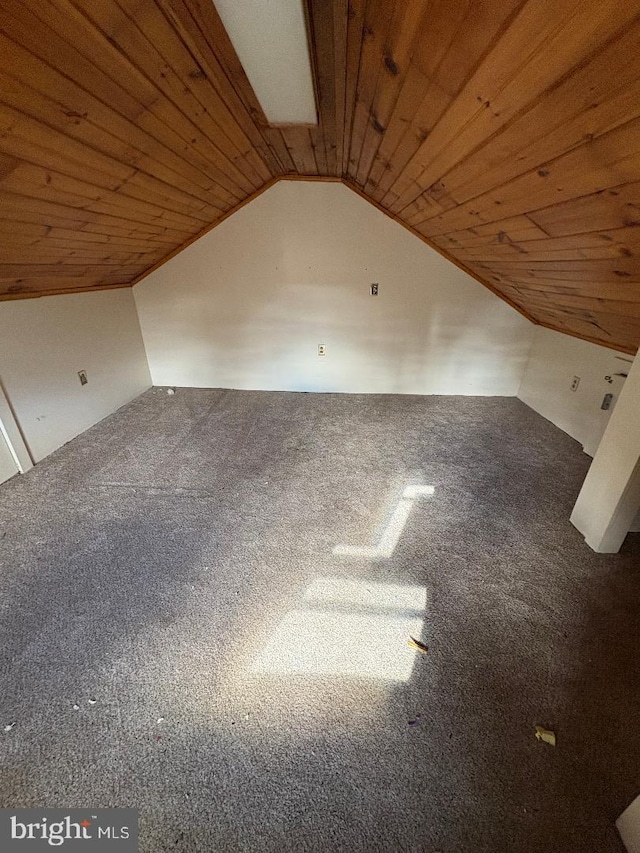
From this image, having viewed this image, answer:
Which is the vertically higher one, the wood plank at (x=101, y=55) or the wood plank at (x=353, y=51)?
the wood plank at (x=353, y=51)

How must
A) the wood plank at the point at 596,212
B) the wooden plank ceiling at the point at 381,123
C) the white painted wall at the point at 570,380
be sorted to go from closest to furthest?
the wooden plank ceiling at the point at 381,123 → the wood plank at the point at 596,212 → the white painted wall at the point at 570,380

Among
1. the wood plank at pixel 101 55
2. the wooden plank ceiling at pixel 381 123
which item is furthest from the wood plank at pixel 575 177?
the wood plank at pixel 101 55

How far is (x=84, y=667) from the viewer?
1.16m

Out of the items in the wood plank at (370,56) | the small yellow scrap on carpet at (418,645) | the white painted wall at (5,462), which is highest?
the wood plank at (370,56)

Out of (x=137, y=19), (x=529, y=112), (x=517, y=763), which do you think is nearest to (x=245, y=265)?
(x=137, y=19)

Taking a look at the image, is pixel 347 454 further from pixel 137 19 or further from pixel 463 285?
pixel 137 19

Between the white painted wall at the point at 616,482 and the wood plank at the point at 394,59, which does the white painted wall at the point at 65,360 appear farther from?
the white painted wall at the point at 616,482

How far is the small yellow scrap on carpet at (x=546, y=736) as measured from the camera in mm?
983

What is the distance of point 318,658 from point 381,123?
6.95ft

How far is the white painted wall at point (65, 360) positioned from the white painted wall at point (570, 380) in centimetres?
396

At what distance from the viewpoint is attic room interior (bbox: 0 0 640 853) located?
829 mm

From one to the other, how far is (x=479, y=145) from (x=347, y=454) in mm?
1823

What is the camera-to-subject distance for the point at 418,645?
124cm

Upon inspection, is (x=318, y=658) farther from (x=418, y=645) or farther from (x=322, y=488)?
(x=322, y=488)
